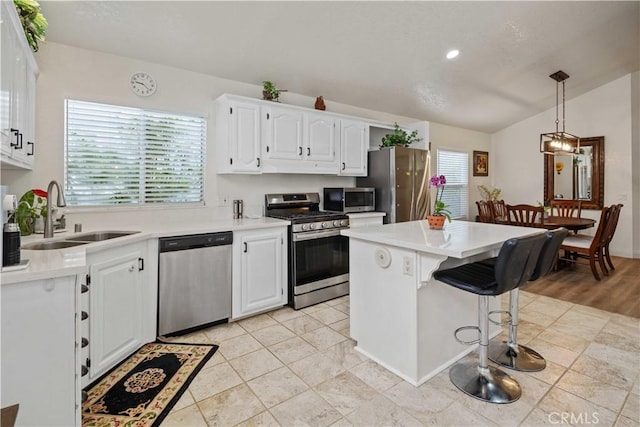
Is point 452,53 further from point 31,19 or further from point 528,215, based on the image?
point 31,19

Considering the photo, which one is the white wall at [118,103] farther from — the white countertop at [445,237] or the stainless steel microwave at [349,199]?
the white countertop at [445,237]

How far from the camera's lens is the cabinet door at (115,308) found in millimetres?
1960

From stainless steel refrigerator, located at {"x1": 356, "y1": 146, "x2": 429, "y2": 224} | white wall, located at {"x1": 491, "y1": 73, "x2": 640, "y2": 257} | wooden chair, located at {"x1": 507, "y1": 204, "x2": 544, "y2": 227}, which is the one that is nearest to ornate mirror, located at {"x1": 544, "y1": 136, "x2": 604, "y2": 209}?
white wall, located at {"x1": 491, "y1": 73, "x2": 640, "y2": 257}

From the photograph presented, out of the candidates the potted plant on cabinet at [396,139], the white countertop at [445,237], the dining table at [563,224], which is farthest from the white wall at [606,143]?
the white countertop at [445,237]

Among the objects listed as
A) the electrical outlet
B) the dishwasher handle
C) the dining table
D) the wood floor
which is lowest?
the wood floor

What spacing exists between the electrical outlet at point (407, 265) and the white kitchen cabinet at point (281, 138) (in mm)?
1934

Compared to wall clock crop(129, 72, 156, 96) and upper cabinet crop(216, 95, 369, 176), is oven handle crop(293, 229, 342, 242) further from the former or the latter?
wall clock crop(129, 72, 156, 96)

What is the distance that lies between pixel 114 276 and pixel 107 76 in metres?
1.82

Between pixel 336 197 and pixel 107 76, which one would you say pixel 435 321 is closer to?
pixel 336 197

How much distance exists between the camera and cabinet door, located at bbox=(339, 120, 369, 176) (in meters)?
4.05

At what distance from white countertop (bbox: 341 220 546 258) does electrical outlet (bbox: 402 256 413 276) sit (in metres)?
0.09

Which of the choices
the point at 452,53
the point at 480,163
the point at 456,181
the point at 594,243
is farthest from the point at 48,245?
the point at 480,163

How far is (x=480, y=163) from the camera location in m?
6.84

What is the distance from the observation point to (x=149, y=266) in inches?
97.6
